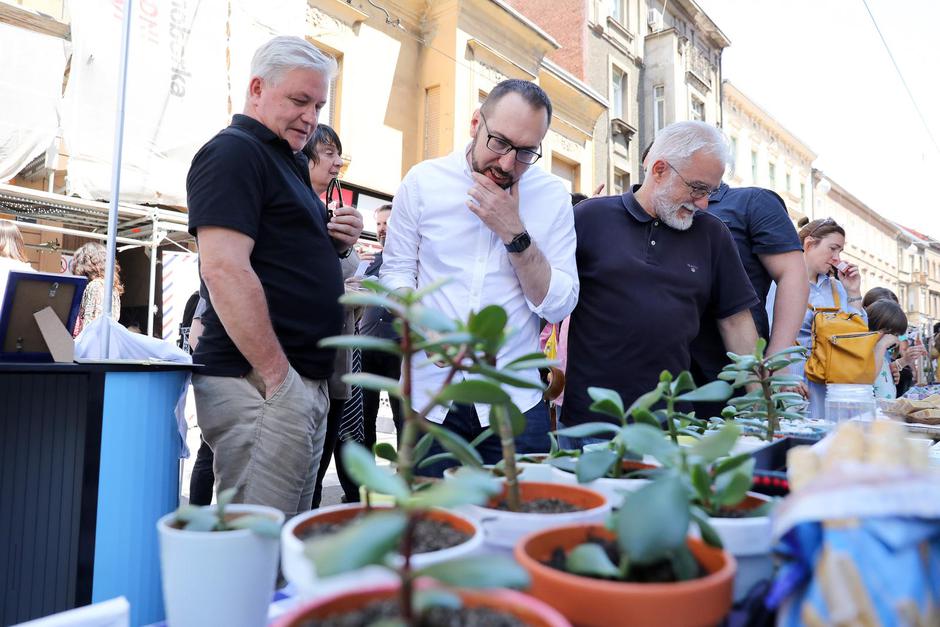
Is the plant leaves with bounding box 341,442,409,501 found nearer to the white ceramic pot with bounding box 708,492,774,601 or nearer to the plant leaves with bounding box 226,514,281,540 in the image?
the plant leaves with bounding box 226,514,281,540

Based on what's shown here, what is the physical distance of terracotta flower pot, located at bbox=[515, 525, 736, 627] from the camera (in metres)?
0.47

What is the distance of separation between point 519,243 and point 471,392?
108cm

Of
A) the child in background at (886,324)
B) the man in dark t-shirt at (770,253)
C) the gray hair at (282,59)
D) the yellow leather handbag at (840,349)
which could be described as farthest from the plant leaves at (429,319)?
the child in background at (886,324)

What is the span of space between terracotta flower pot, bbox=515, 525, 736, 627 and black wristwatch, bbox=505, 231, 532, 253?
1155 mm

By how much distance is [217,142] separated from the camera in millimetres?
1643

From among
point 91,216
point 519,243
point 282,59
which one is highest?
point 91,216

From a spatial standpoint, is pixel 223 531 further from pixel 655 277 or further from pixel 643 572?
pixel 655 277

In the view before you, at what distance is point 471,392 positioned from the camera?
59 cm

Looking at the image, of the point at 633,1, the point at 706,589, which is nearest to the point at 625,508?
the point at 706,589

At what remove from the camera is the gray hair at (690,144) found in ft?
6.42

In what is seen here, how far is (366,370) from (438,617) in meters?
3.03

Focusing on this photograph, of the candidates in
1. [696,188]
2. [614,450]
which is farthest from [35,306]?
[696,188]

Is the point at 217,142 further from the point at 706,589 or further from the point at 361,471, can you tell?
the point at 706,589

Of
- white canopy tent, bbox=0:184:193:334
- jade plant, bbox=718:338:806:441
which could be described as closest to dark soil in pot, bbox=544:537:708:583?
jade plant, bbox=718:338:806:441
